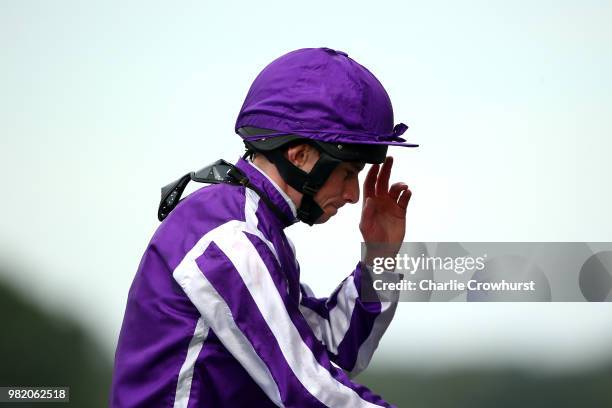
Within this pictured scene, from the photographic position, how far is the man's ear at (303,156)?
3404 millimetres

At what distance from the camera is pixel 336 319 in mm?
4066

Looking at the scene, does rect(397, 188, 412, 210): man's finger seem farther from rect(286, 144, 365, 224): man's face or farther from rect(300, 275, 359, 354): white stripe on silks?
rect(286, 144, 365, 224): man's face

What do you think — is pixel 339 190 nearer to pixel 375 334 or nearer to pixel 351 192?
pixel 351 192

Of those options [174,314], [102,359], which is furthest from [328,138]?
[102,359]

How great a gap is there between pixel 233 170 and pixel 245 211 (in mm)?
276

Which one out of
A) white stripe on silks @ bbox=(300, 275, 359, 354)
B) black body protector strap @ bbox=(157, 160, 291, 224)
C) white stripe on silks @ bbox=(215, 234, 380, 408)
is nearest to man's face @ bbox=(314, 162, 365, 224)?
black body protector strap @ bbox=(157, 160, 291, 224)

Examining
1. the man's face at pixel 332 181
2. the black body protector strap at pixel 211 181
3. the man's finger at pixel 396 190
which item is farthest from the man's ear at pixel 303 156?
the man's finger at pixel 396 190

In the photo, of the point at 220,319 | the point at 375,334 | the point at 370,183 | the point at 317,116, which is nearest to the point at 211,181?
the point at 317,116

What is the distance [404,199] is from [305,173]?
30.9 inches

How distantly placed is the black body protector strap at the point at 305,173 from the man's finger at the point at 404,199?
28.1 inches

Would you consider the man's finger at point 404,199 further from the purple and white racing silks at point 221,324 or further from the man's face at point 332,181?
the purple and white racing silks at point 221,324

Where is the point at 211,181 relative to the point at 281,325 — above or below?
above

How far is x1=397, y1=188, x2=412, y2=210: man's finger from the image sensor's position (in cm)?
409

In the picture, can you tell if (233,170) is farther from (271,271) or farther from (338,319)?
(338,319)
